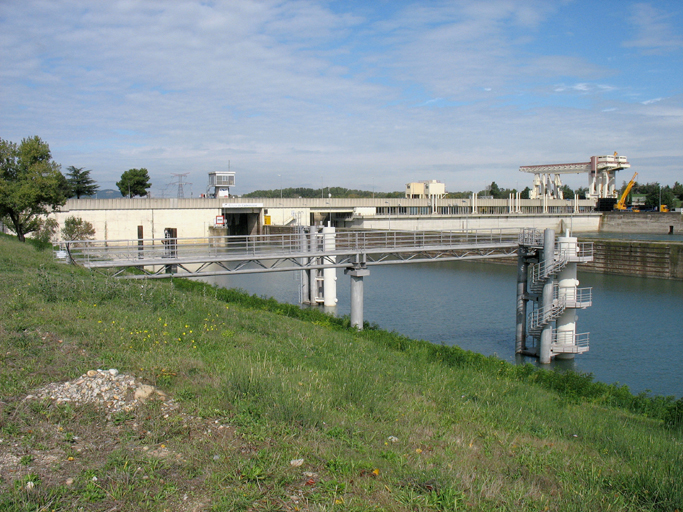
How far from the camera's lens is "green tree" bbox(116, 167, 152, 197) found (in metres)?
99.0

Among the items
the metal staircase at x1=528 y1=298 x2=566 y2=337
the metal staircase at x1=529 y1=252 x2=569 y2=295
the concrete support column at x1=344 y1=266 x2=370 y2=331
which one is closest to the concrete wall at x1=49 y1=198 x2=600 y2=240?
the metal staircase at x1=529 y1=252 x2=569 y2=295

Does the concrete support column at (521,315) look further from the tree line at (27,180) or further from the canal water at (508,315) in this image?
the tree line at (27,180)

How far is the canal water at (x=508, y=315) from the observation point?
2077 centimetres

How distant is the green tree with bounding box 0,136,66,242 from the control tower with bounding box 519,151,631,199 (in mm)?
83388

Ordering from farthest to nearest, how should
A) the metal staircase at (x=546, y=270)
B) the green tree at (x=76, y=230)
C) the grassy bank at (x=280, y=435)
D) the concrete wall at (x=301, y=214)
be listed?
the concrete wall at (x=301, y=214) < the green tree at (x=76, y=230) < the metal staircase at (x=546, y=270) < the grassy bank at (x=280, y=435)

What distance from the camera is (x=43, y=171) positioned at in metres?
29.0

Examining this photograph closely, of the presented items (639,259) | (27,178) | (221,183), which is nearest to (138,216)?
(221,183)

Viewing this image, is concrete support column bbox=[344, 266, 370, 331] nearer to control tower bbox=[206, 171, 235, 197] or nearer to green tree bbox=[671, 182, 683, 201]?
control tower bbox=[206, 171, 235, 197]

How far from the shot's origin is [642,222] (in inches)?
3406

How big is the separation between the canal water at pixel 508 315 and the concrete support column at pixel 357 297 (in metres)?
4.10

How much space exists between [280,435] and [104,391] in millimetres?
2701

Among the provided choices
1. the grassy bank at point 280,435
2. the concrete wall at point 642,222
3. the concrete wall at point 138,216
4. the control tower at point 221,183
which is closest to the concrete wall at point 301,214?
the concrete wall at point 138,216

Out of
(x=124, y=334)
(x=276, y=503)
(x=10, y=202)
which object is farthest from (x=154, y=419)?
(x=10, y=202)

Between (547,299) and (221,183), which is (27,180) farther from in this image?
(221,183)
